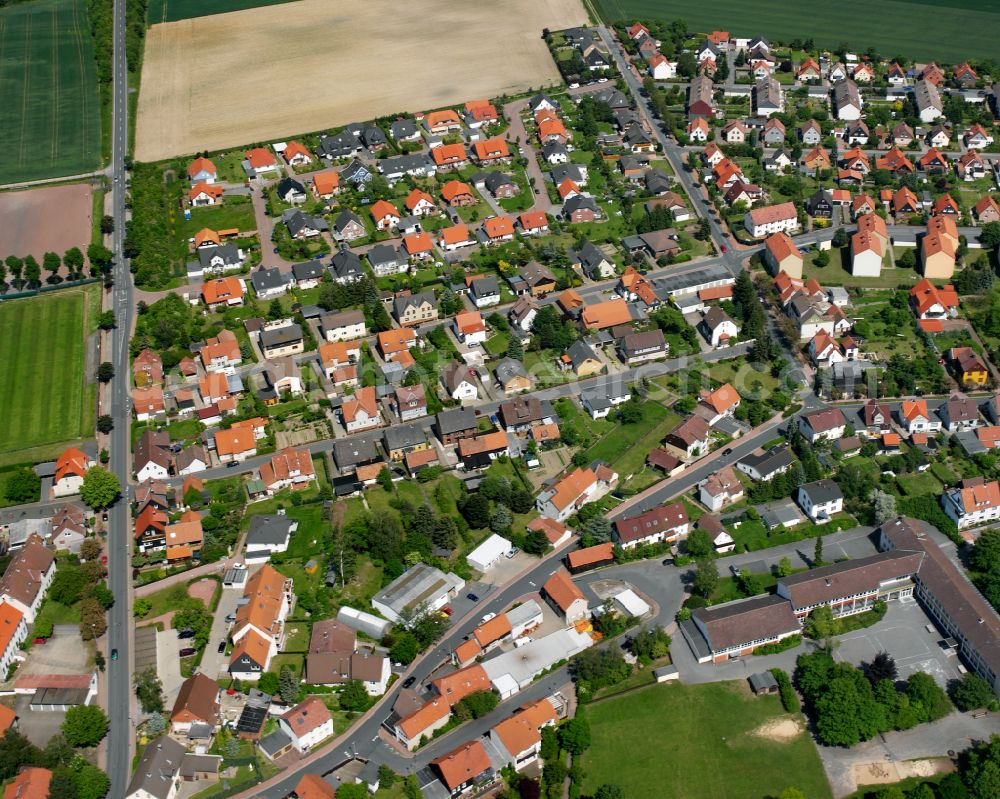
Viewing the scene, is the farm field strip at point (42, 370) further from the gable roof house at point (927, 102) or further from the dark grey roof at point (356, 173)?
the gable roof house at point (927, 102)

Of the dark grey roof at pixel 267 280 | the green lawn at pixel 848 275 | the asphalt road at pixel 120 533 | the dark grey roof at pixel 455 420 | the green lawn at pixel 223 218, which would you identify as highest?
the dark grey roof at pixel 267 280

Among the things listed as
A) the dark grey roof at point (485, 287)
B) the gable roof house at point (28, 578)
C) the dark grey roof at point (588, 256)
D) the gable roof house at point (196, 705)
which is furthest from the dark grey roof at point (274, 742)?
the dark grey roof at point (588, 256)

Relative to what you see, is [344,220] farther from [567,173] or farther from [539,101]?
[539,101]

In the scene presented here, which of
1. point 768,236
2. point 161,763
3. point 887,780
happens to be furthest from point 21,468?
point 768,236

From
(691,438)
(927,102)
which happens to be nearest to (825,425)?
(691,438)

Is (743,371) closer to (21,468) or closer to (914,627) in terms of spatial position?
(914,627)
